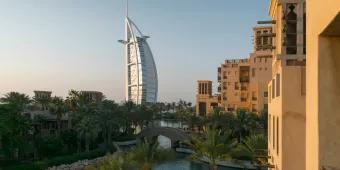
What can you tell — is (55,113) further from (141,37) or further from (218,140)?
(141,37)

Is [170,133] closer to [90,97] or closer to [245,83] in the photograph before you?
[90,97]

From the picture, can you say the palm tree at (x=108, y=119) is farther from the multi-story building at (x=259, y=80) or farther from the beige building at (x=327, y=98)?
the beige building at (x=327, y=98)

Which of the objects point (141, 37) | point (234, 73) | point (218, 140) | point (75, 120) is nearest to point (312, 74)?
point (218, 140)

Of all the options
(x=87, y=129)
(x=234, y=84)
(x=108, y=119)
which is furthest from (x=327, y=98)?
(x=234, y=84)

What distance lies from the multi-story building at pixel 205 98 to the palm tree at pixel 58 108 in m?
41.9

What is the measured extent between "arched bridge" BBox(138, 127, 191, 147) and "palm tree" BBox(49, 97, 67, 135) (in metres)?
13.3

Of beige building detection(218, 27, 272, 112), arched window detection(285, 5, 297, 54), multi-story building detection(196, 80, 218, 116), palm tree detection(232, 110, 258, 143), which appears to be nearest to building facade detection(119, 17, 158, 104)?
multi-story building detection(196, 80, 218, 116)

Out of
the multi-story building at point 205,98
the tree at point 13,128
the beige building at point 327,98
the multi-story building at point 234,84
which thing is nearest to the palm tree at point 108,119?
the tree at point 13,128

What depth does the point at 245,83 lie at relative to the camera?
79.0 m

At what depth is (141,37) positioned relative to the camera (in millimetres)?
143125

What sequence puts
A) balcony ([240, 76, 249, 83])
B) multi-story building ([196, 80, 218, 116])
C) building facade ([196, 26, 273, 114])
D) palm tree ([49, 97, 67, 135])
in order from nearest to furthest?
palm tree ([49, 97, 67, 135]), building facade ([196, 26, 273, 114]), balcony ([240, 76, 249, 83]), multi-story building ([196, 80, 218, 116])

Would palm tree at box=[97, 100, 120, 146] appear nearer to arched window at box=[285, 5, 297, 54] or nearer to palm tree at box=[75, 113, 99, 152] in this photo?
palm tree at box=[75, 113, 99, 152]

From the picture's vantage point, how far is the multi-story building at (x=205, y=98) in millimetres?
91062

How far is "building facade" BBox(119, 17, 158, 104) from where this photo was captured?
A: 5477 inches
